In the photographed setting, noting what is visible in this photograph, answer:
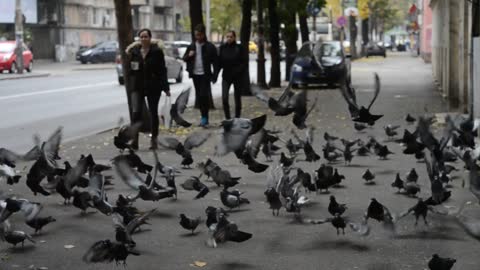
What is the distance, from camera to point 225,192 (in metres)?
9.67

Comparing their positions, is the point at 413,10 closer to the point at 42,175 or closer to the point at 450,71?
the point at 450,71

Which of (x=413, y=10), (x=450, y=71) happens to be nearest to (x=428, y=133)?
(x=450, y=71)

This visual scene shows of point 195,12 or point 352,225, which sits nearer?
point 352,225

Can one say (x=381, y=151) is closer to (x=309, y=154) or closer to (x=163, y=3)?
(x=309, y=154)

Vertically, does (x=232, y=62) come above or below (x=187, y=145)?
above

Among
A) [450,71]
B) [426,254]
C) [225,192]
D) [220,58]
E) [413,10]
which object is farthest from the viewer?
[413,10]

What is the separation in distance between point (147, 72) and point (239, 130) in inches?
206

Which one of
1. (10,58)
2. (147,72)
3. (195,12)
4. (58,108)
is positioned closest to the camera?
(147,72)

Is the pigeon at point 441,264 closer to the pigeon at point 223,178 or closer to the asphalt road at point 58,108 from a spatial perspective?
the pigeon at point 223,178

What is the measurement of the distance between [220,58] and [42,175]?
29.0 feet

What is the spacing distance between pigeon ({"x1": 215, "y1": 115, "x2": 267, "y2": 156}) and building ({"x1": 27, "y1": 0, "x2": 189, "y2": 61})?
63049 millimetres

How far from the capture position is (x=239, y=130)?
33.0 feet

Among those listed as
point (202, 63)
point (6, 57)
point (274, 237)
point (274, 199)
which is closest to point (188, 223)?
point (274, 237)

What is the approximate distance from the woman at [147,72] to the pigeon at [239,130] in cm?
481
